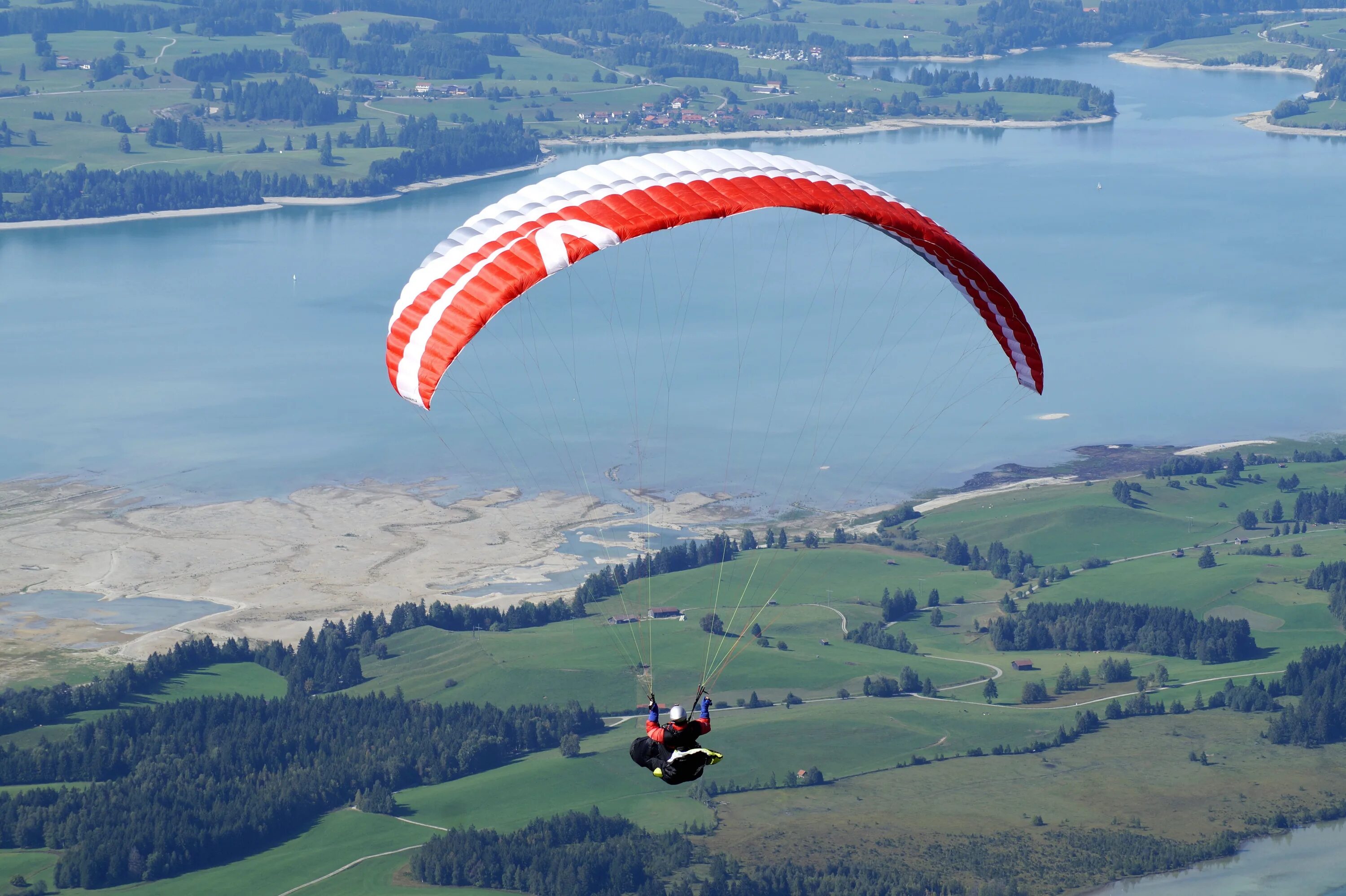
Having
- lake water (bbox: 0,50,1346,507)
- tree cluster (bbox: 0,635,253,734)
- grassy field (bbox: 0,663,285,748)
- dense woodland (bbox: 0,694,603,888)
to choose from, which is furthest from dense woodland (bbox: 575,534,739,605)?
tree cluster (bbox: 0,635,253,734)

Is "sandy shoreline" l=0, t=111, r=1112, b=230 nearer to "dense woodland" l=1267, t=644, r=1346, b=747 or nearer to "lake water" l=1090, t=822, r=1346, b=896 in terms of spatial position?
"dense woodland" l=1267, t=644, r=1346, b=747

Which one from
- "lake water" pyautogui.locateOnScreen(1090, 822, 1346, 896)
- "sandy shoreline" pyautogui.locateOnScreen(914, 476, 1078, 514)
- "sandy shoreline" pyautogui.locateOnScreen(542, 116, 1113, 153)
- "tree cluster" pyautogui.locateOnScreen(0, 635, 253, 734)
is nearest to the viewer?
"lake water" pyautogui.locateOnScreen(1090, 822, 1346, 896)

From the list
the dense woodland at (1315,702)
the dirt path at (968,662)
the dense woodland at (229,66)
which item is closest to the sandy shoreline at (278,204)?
the dense woodland at (229,66)

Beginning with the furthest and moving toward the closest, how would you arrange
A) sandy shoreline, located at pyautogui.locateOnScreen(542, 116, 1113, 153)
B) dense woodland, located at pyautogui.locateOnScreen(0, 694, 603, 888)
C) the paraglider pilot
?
sandy shoreline, located at pyautogui.locateOnScreen(542, 116, 1113, 153) < dense woodland, located at pyautogui.locateOnScreen(0, 694, 603, 888) < the paraglider pilot

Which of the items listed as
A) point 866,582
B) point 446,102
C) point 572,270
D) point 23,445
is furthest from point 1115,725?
point 446,102

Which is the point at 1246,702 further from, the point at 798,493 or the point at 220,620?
the point at 220,620

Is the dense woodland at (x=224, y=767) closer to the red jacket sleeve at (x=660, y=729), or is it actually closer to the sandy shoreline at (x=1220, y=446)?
the sandy shoreline at (x=1220, y=446)

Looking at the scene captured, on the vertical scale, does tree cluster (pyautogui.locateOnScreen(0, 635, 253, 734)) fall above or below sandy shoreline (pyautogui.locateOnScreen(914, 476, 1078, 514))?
below

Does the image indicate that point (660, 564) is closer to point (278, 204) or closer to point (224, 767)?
point (224, 767)
